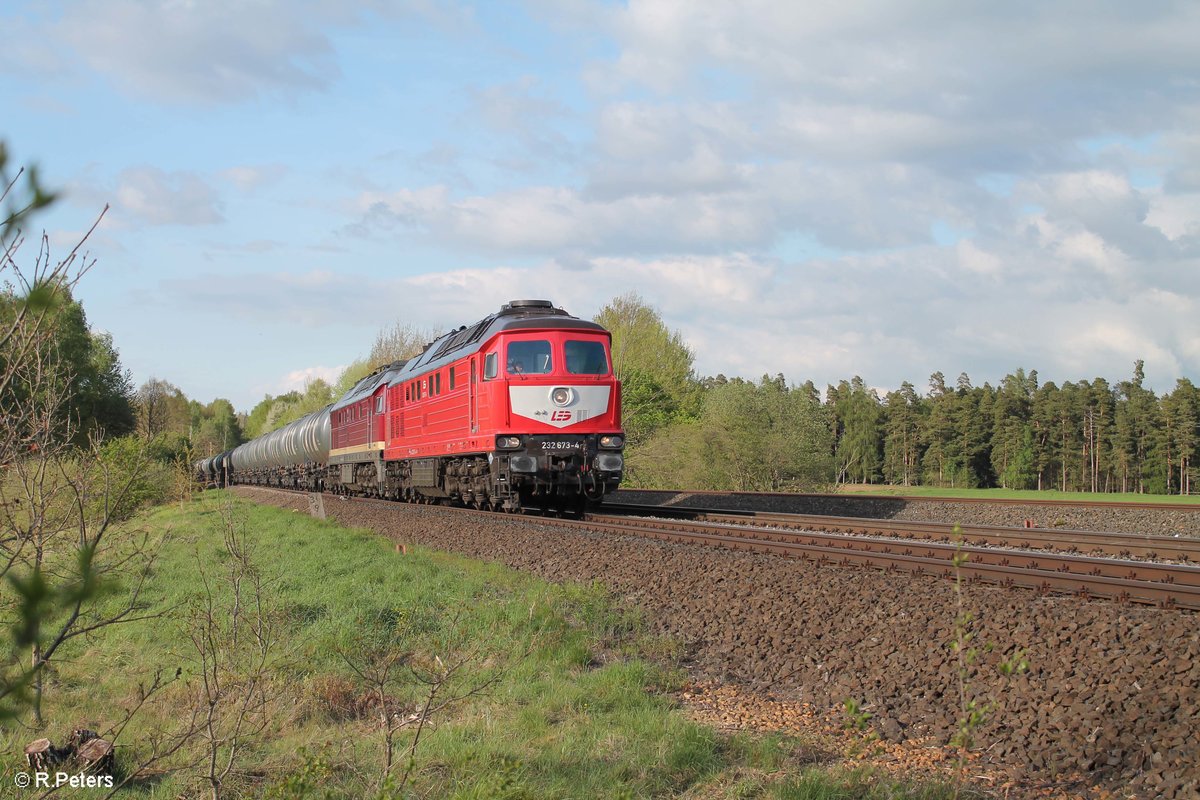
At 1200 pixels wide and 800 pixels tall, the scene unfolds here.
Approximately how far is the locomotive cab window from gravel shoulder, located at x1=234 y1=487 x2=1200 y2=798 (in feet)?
24.6

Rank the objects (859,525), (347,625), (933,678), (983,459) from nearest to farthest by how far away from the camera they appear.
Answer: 1. (933,678)
2. (347,625)
3. (859,525)
4. (983,459)

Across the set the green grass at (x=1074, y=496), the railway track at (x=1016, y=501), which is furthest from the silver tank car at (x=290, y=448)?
the green grass at (x=1074, y=496)

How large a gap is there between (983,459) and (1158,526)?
7509cm

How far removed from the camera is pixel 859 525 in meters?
15.1

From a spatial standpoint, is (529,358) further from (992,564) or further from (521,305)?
(992,564)

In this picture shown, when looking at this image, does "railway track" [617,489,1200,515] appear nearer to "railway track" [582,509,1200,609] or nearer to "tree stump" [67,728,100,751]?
"railway track" [582,509,1200,609]

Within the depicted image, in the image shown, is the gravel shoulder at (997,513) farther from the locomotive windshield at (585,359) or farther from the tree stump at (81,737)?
the tree stump at (81,737)

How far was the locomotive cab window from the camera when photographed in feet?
58.7

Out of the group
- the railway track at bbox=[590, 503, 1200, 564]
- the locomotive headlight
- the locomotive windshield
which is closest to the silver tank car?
the locomotive windshield

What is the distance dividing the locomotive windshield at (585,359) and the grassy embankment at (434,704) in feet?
20.8

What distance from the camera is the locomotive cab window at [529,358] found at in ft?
58.7

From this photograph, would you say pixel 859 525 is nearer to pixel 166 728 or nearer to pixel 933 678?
pixel 933 678

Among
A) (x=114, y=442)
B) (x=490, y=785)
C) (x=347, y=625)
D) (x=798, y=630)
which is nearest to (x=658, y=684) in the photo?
(x=798, y=630)

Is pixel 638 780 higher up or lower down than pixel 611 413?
lower down
